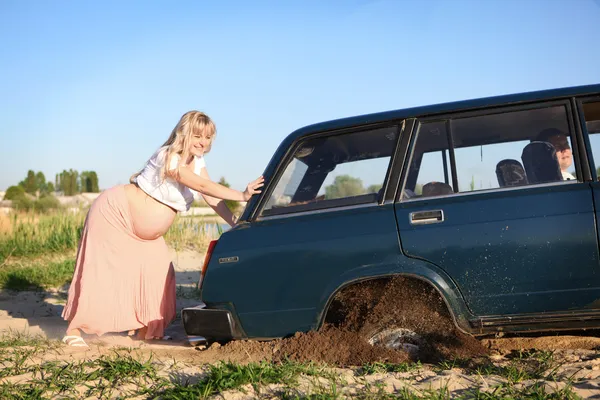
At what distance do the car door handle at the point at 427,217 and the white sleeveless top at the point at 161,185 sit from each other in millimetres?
2193

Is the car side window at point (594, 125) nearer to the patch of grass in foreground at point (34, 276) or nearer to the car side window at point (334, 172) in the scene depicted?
the car side window at point (334, 172)

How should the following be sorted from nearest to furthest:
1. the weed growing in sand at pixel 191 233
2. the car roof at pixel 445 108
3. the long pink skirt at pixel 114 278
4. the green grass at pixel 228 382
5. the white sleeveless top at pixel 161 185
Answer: the green grass at pixel 228 382
the car roof at pixel 445 108
the white sleeveless top at pixel 161 185
the long pink skirt at pixel 114 278
the weed growing in sand at pixel 191 233

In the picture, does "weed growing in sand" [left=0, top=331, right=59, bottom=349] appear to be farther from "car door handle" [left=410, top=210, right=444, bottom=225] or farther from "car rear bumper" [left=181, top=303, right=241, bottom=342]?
"car door handle" [left=410, top=210, right=444, bottom=225]

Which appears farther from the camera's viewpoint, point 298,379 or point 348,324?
point 348,324

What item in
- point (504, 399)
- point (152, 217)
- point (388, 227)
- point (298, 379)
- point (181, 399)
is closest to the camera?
point (504, 399)

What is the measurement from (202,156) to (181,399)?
8.18ft

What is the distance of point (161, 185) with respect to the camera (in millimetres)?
5012

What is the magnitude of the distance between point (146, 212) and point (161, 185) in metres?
0.32

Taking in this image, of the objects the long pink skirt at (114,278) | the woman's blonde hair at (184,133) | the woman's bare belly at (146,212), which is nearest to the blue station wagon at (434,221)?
the woman's blonde hair at (184,133)

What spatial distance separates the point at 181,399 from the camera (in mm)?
3178

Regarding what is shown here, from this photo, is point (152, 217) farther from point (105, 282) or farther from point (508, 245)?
point (508, 245)

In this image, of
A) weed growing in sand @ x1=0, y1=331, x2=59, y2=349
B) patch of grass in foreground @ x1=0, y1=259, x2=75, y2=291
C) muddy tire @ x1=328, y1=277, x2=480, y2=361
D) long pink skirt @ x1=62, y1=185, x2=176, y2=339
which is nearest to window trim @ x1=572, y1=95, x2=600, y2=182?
muddy tire @ x1=328, y1=277, x2=480, y2=361

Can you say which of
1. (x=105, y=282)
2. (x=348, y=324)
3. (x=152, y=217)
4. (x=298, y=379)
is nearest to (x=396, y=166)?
(x=348, y=324)

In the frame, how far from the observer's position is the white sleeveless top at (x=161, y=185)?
16.4 feet
